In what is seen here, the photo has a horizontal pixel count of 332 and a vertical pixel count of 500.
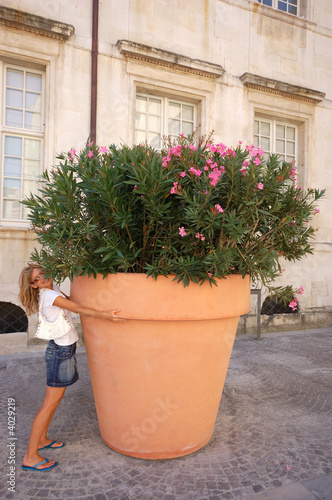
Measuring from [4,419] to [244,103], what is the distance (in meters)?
6.78

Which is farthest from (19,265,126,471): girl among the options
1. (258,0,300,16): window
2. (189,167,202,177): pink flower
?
(258,0,300,16): window

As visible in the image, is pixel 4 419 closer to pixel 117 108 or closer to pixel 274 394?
pixel 274 394

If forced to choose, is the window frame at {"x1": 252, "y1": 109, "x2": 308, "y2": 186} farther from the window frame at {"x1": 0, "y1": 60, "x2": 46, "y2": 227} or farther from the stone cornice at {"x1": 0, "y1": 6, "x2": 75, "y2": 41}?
the window frame at {"x1": 0, "y1": 60, "x2": 46, "y2": 227}

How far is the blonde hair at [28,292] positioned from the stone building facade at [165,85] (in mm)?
3450

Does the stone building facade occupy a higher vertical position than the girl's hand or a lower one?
higher

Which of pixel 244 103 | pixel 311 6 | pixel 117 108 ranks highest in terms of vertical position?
pixel 311 6

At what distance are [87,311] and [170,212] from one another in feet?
2.60

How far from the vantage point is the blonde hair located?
8.09 ft

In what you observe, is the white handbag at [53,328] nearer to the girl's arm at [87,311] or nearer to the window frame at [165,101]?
the girl's arm at [87,311]

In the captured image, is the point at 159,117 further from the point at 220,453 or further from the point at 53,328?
the point at 220,453

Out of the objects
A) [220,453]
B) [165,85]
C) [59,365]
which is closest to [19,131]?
[165,85]

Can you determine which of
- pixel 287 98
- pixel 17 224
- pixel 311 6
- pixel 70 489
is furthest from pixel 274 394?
pixel 311 6

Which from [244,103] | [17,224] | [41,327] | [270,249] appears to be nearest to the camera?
[41,327]

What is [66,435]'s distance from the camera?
2.79 m
